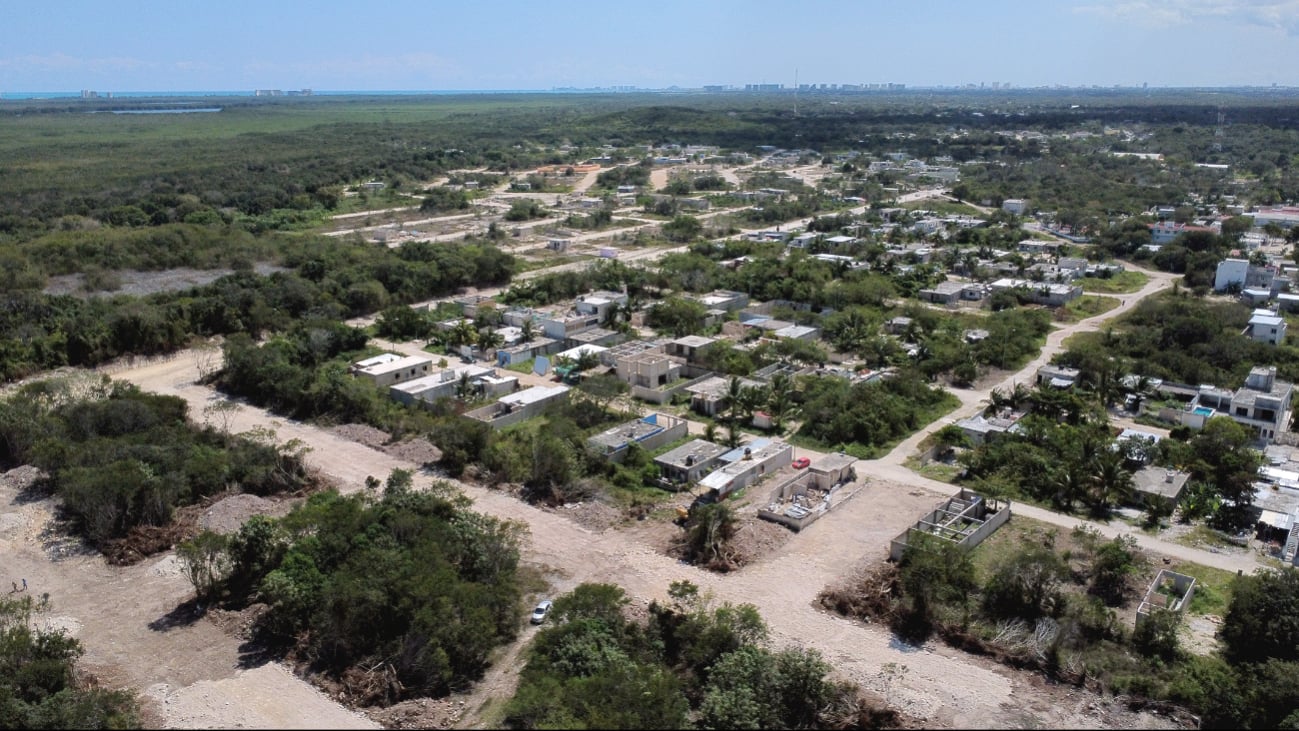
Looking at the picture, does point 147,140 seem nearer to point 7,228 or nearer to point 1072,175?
point 7,228

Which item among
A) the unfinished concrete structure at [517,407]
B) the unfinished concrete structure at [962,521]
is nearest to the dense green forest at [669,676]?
the unfinished concrete structure at [962,521]

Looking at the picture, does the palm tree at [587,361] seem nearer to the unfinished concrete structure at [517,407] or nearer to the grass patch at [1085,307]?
the unfinished concrete structure at [517,407]

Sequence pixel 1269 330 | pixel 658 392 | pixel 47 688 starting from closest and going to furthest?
1. pixel 47 688
2. pixel 658 392
3. pixel 1269 330

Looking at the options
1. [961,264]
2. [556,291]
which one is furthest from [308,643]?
[961,264]

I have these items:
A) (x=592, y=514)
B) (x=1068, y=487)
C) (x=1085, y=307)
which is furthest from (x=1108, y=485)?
(x=1085, y=307)

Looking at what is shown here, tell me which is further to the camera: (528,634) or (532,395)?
(532,395)

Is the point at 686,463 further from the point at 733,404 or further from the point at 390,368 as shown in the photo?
the point at 390,368
